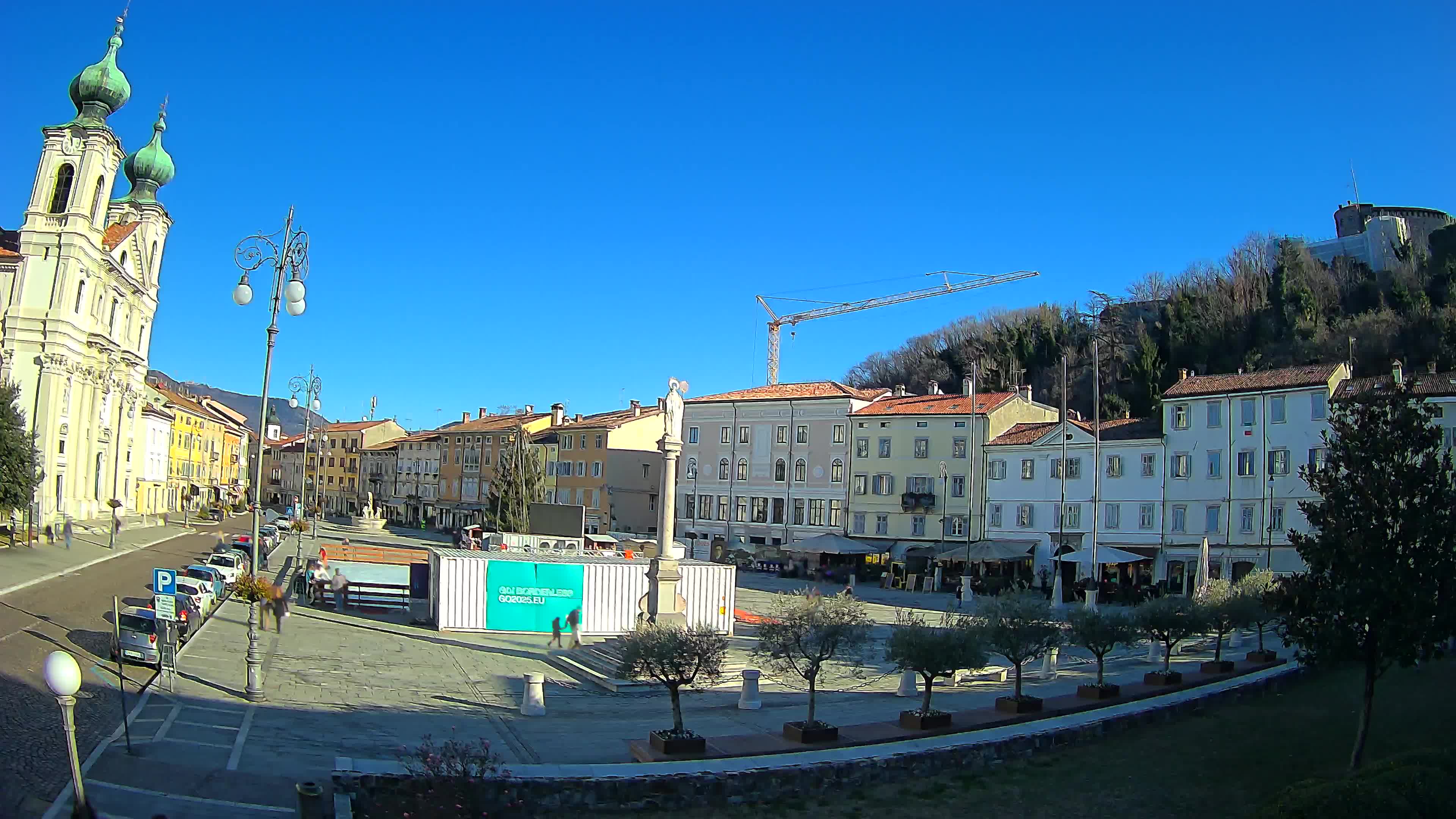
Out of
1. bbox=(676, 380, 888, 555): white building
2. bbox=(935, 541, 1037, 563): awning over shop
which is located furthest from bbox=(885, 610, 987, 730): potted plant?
bbox=(676, 380, 888, 555): white building

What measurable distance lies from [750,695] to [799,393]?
1845 inches

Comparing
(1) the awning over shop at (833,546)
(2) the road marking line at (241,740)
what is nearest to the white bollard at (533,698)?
(2) the road marking line at (241,740)

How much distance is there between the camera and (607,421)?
7925cm

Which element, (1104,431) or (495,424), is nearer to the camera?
(1104,431)

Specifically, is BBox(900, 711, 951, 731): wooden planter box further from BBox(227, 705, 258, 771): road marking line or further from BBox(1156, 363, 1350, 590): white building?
BBox(1156, 363, 1350, 590): white building

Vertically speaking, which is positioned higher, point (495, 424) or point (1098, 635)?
point (495, 424)

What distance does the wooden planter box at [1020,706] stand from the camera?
17.0 m

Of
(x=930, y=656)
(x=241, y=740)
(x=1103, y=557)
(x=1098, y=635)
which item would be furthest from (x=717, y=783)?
(x=1103, y=557)

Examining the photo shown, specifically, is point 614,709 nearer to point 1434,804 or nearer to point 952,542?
point 1434,804

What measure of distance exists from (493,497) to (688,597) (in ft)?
107

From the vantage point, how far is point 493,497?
59.1m

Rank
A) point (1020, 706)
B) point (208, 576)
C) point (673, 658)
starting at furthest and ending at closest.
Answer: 1. point (208, 576)
2. point (1020, 706)
3. point (673, 658)

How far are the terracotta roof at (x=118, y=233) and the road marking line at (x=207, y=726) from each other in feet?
210

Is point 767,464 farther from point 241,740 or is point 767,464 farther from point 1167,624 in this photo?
point 241,740
